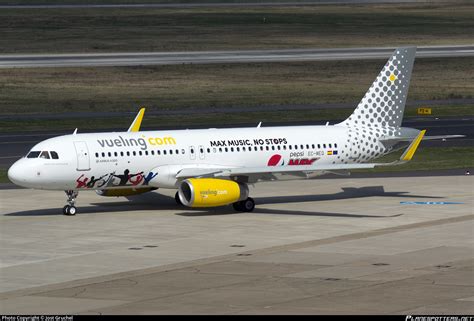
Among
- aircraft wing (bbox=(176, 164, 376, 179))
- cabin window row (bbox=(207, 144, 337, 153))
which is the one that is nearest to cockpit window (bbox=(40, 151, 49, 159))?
aircraft wing (bbox=(176, 164, 376, 179))

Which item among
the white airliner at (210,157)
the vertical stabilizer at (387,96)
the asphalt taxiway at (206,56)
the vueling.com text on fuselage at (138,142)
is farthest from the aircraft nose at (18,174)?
the asphalt taxiway at (206,56)

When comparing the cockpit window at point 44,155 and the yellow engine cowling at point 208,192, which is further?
the cockpit window at point 44,155

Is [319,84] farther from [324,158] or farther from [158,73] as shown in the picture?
[324,158]

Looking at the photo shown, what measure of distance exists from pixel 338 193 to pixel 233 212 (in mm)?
8827

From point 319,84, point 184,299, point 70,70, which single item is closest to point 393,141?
point 184,299

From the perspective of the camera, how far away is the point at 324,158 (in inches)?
2382

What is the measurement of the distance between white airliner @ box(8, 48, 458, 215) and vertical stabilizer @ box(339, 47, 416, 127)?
0.06 metres

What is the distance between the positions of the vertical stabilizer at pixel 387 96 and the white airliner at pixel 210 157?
55mm

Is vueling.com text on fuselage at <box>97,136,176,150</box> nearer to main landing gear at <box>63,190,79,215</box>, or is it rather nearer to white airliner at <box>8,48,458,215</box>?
white airliner at <box>8,48,458,215</box>

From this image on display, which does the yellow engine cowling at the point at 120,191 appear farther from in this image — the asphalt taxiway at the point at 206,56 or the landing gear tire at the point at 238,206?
the asphalt taxiway at the point at 206,56

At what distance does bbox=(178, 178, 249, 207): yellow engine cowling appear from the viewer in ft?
179

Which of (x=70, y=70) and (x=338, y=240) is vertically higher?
(x=70, y=70)

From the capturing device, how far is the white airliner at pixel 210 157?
54969 mm

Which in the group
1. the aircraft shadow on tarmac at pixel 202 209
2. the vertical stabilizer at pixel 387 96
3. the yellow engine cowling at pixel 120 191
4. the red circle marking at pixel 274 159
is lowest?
the aircraft shadow on tarmac at pixel 202 209
